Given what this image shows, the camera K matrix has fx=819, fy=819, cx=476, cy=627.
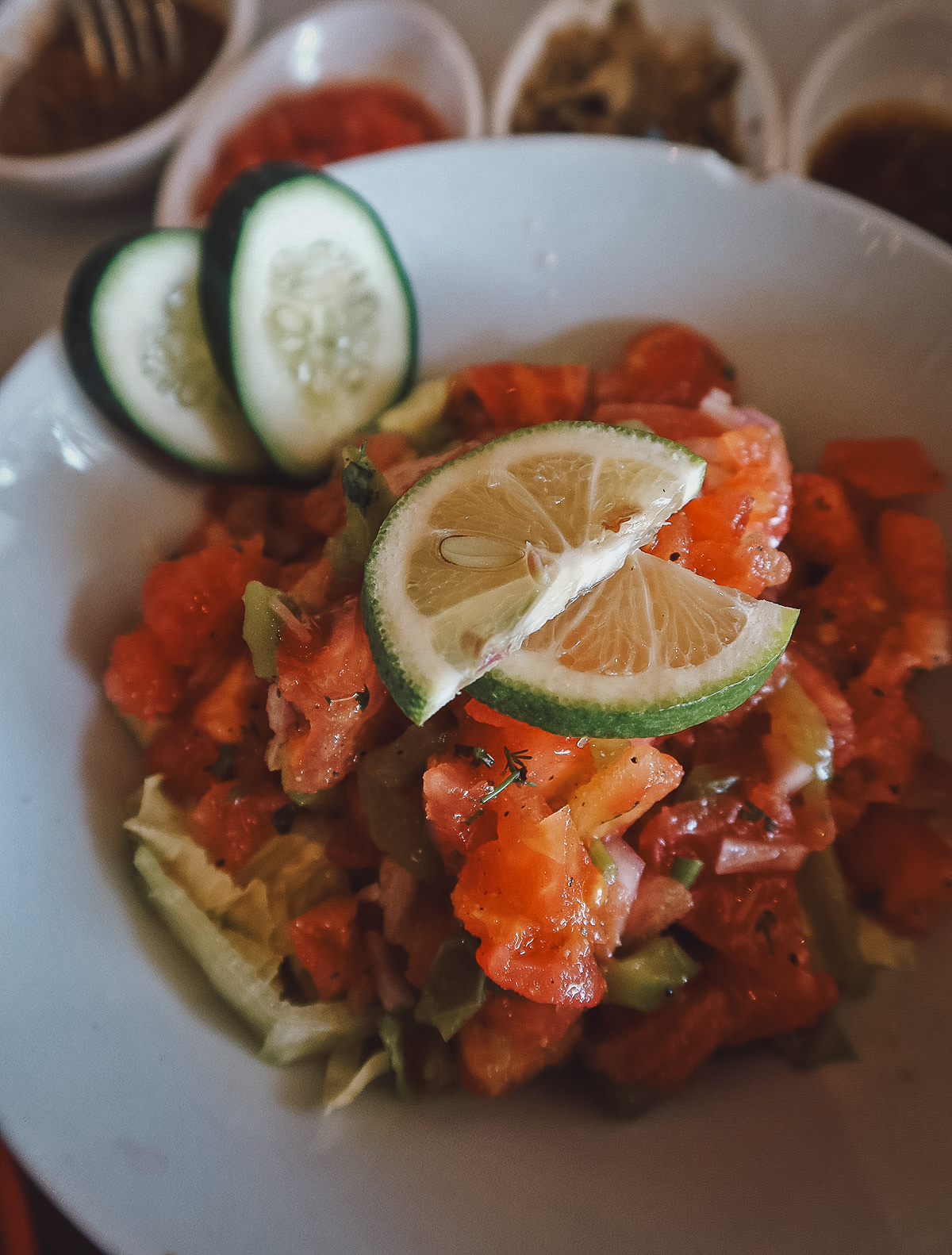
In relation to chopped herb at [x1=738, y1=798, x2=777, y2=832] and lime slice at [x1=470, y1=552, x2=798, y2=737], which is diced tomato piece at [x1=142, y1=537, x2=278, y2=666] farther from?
chopped herb at [x1=738, y1=798, x2=777, y2=832]

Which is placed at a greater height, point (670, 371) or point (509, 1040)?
point (670, 371)

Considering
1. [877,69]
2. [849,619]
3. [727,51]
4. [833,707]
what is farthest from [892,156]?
[833,707]

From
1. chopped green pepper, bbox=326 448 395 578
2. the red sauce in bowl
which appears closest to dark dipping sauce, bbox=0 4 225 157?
the red sauce in bowl

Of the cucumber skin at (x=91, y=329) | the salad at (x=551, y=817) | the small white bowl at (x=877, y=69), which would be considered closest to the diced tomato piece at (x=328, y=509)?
the salad at (x=551, y=817)

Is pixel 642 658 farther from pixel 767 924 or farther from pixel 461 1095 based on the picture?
pixel 461 1095

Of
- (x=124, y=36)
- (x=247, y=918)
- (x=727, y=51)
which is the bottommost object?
(x=247, y=918)

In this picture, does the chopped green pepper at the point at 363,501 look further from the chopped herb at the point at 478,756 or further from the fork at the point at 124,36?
the fork at the point at 124,36
